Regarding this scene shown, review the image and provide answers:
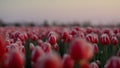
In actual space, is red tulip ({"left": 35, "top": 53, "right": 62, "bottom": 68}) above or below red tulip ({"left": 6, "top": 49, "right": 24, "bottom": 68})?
above

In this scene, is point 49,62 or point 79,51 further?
point 79,51

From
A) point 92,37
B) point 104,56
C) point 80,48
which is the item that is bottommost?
point 104,56

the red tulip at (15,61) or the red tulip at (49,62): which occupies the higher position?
the red tulip at (49,62)

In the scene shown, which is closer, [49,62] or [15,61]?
[49,62]

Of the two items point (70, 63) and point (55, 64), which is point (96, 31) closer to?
point (70, 63)

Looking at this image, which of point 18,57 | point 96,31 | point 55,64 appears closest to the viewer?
point 55,64

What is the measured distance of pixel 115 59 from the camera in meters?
2.58

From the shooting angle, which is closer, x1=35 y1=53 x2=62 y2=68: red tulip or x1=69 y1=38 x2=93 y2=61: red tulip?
x1=35 y1=53 x2=62 y2=68: red tulip

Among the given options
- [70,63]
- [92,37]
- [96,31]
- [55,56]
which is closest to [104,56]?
[92,37]

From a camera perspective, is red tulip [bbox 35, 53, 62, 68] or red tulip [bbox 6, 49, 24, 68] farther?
red tulip [bbox 6, 49, 24, 68]

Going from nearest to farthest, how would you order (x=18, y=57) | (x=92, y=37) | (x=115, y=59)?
1. (x=18, y=57)
2. (x=115, y=59)
3. (x=92, y=37)

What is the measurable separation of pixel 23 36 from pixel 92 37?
1560mm

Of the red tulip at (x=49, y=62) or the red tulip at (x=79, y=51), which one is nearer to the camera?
the red tulip at (x=49, y=62)

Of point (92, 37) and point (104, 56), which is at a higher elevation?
point (92, 37)
